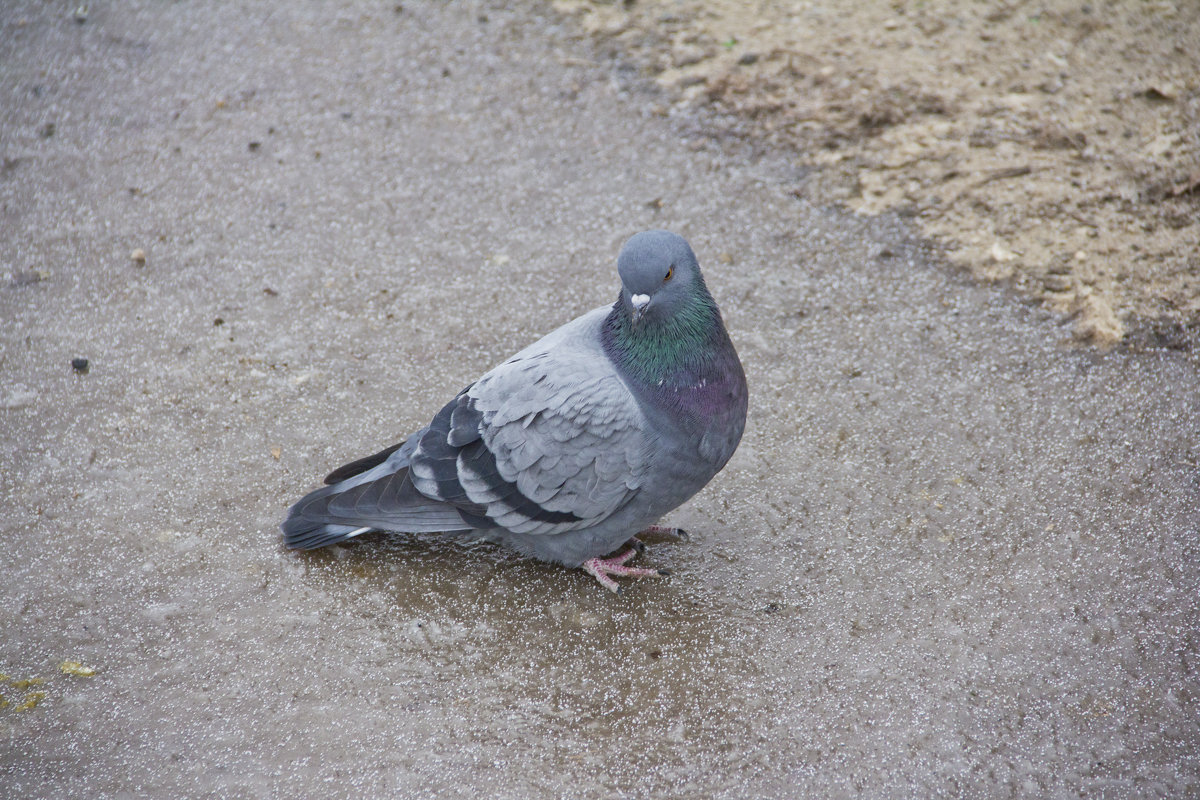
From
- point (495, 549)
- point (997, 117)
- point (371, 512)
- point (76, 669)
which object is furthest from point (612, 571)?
point (997, 117)

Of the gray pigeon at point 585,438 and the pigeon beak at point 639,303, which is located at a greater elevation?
the pigeon beak at point 639,303

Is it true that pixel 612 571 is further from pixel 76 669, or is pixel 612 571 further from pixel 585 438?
pixel 76 669

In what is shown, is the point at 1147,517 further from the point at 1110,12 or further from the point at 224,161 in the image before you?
the point at 224,161

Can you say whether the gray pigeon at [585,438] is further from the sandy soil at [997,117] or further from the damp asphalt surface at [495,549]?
the sandy soil at [997,117]

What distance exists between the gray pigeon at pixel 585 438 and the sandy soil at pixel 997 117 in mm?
2183

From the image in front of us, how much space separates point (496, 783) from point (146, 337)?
→ 9.33ft

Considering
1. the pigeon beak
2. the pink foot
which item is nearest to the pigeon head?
the pigeon beak

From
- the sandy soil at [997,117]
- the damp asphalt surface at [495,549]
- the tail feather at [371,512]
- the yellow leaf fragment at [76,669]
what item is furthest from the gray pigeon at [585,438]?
the sandy soil at [997,117]

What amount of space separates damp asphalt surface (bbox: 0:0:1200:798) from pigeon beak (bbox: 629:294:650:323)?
103cm

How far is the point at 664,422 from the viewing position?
10.2 feet

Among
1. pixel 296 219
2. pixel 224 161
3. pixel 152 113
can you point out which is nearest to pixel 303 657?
pixel 296 219

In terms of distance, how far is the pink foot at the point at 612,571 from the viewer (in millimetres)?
3471

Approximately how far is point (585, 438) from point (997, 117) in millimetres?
3644

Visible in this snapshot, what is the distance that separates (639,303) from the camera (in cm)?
305
